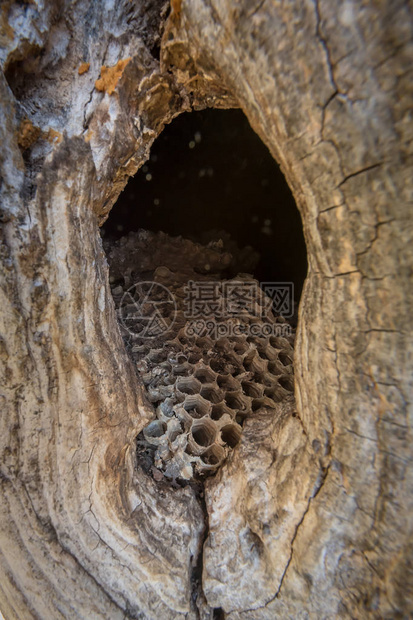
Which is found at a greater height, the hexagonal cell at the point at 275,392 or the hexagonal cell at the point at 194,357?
the hexagonal cell at the point at 194,357

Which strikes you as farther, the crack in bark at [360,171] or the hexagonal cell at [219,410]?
the hexagonal cell at [219,410]

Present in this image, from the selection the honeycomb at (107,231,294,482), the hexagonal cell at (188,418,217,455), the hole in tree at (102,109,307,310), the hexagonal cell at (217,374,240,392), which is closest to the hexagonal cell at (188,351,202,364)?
the honeycomb at (107,231,294,482)

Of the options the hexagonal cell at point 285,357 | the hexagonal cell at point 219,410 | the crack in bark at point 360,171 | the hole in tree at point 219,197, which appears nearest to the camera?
the crack in bark at point 360,171

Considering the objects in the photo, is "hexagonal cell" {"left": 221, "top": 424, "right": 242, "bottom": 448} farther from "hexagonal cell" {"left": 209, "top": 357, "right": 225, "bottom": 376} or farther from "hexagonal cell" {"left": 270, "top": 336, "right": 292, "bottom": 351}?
"hexagonal cell" {"left": 270, "top": 336, "right": 292, "bottom": 351}

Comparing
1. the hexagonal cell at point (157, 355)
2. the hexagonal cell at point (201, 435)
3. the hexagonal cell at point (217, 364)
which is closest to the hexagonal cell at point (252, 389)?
the hexagonal cell at point (217, 364)

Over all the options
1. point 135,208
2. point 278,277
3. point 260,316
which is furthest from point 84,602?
point 135,208

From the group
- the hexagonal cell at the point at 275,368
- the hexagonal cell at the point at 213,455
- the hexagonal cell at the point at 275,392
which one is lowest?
the hexagonal cell at the point at 213,455

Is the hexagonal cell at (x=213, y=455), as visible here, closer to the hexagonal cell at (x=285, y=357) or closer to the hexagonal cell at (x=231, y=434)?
the hexagonal cell at (x=231, y=434)

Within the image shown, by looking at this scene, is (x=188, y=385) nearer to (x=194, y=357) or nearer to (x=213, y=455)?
(x=194, y=357)

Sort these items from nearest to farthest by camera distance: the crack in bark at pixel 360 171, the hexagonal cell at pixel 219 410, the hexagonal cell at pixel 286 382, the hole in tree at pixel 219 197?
1. the crack in bark at pixel 360 171
2. the hexagonal cell at pixel 219 410
3. the hexagonal cell at pixel 286 382
4. the hole in tree at pixel 219 197
